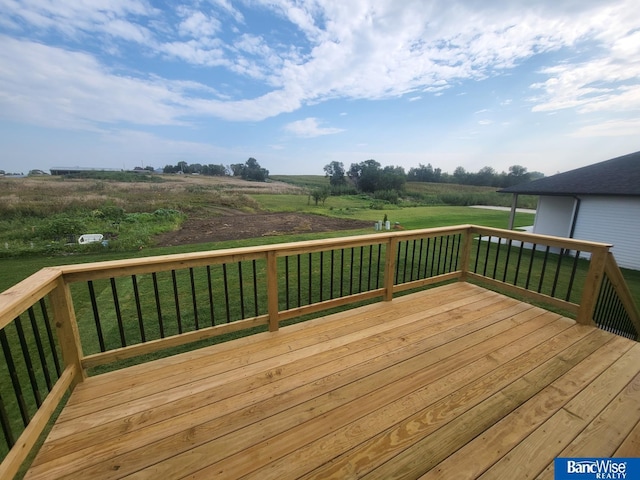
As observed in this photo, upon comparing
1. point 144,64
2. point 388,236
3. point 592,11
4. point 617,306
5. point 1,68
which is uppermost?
point 144,64

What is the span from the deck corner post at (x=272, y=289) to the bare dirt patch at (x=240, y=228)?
7560 mm

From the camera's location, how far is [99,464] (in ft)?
4.09

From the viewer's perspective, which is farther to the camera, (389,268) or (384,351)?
(389,268)

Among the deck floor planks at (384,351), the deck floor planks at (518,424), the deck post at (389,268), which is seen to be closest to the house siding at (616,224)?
the deck floor planks at (384,351)

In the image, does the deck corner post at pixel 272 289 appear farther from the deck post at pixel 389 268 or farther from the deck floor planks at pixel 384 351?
the deck post at pixel 389 268

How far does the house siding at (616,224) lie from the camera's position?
24.7 feet

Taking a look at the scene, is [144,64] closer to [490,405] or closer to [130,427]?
[130,427]

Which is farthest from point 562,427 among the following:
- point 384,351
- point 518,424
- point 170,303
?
point 170,303

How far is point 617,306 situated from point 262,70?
11624mm

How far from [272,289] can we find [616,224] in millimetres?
11068

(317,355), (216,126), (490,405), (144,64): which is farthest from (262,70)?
(216,126)

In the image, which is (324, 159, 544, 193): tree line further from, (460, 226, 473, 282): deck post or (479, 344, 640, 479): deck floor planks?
(479, 344, 640, 479): deck floor planks

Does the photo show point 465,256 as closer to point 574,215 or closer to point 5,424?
point 5,424

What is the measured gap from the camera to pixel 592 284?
8.41 feet
